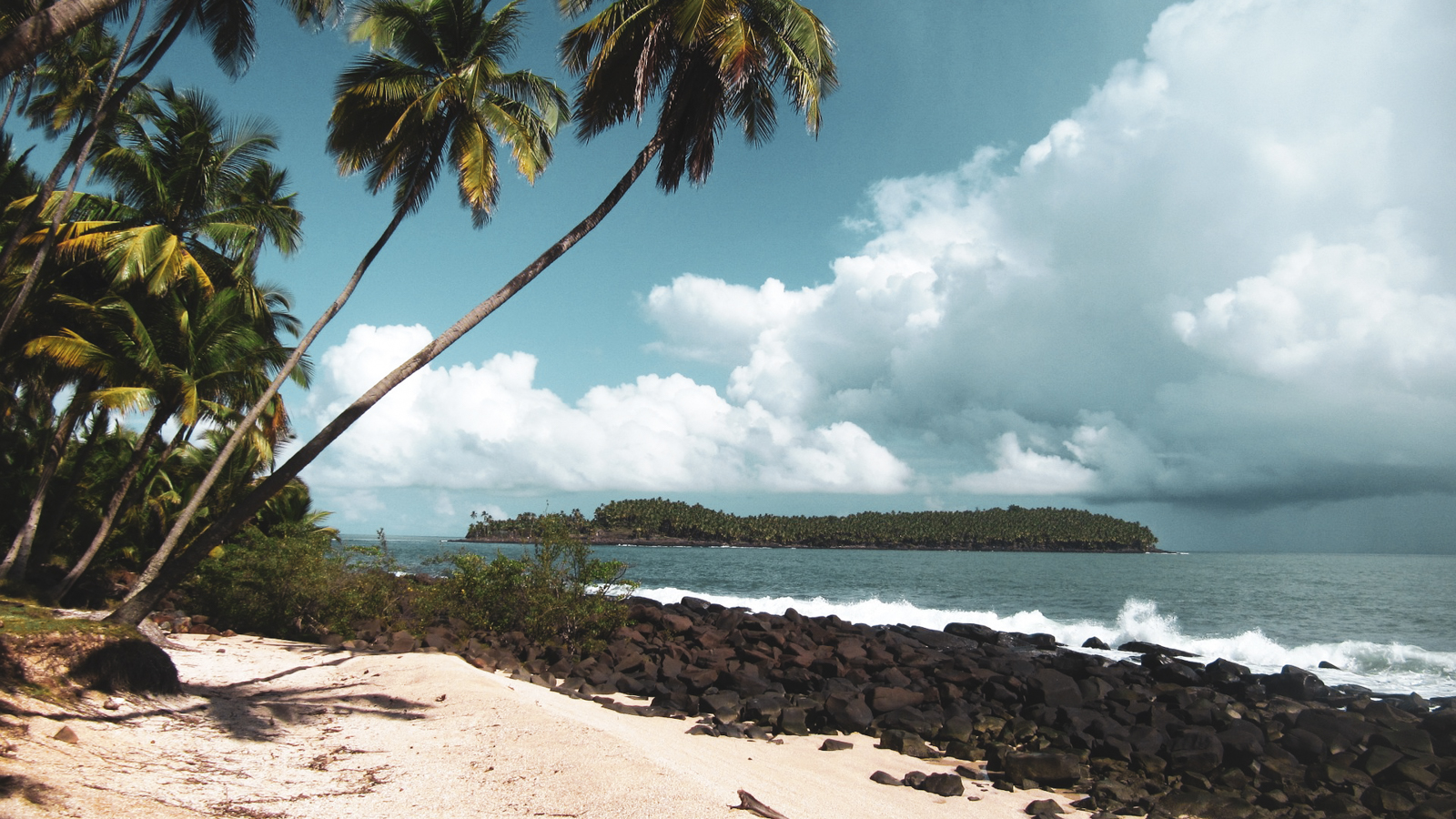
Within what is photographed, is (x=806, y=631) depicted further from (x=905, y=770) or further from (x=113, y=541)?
(x=113, y=541)

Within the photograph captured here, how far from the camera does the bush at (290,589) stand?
46.2ft

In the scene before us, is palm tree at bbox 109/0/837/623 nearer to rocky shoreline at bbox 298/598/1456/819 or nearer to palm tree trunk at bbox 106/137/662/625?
palm tree trunk at bbox 106/137/662/625

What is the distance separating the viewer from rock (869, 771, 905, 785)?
332 inches

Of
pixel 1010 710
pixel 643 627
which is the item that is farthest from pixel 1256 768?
pixel 643 627

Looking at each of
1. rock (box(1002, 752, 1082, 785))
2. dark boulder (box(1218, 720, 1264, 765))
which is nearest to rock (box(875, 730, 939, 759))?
rock (box(1002, 752, 1082, 785))

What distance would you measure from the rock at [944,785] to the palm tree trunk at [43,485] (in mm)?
14045

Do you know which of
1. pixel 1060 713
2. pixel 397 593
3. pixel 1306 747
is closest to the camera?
pixel 1306 747

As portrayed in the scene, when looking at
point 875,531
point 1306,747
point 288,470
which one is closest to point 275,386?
point 288,470

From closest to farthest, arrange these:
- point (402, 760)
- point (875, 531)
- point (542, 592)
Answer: point (402, 760)
point (542, 592)
point (875, 531)

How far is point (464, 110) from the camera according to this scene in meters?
10.9

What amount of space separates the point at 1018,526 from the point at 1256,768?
13592cm

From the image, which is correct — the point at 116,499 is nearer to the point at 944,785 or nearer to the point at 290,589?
the point at 290,589

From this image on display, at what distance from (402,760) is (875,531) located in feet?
463

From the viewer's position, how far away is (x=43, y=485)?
42.4 feet
